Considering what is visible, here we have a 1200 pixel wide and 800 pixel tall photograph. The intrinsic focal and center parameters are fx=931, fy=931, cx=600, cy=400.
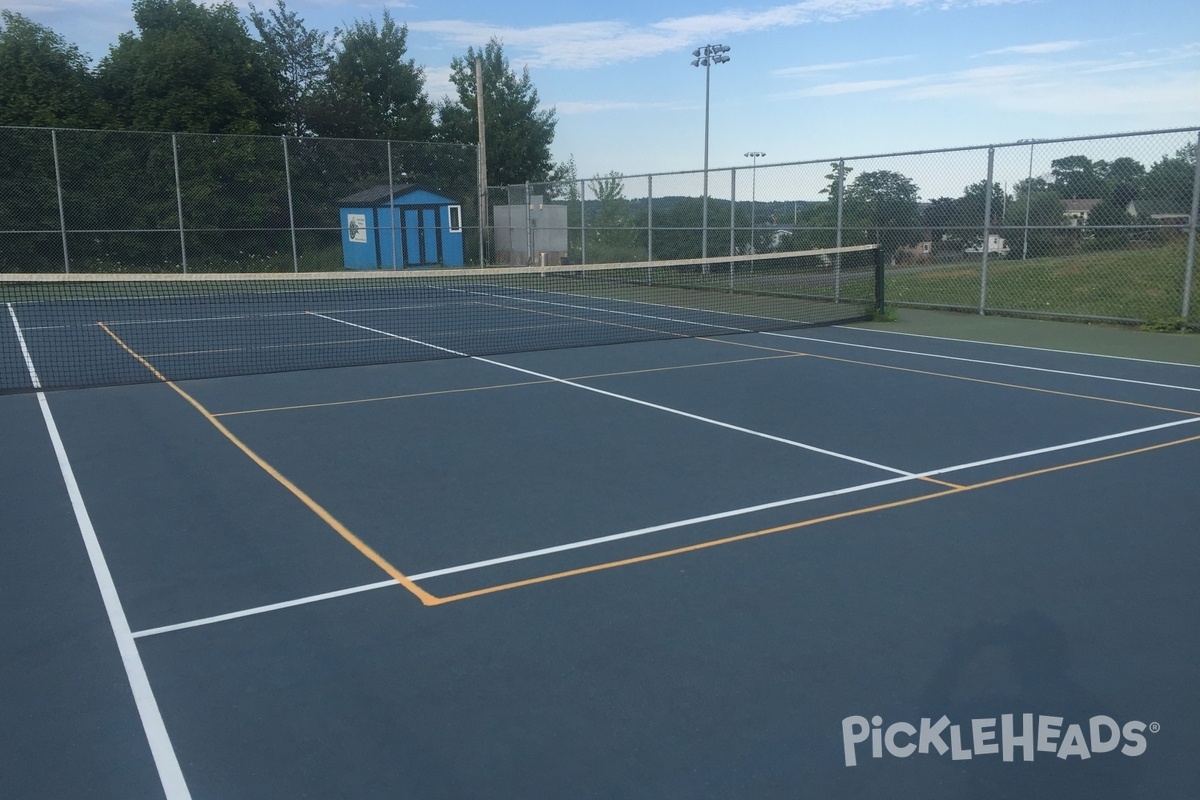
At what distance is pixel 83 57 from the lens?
3066cm

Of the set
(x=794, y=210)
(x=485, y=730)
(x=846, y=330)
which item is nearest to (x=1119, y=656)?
(x=485, y=730)

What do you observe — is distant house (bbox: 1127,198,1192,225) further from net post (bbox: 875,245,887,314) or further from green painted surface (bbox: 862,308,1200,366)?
net post (bbox: 875,245,887,314)

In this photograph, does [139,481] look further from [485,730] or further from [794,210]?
[794,210]

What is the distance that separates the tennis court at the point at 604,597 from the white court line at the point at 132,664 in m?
0.02

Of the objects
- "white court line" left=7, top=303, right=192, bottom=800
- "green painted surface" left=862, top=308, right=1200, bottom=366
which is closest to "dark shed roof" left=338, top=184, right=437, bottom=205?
"green painted surface" left=862, top=308, right=1200, bottom=366

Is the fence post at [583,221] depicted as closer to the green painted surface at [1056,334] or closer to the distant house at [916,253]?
the distant house at [916,253]

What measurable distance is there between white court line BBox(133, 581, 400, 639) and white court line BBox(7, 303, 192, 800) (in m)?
0.12

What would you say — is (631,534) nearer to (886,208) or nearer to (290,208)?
(886,208)

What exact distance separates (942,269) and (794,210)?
3871mm

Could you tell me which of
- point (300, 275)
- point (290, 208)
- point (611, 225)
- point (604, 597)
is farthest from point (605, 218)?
point (604, 597)

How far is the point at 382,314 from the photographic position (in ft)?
57.7

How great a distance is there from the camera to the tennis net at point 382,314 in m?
11.9

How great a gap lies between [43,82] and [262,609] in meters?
31.4

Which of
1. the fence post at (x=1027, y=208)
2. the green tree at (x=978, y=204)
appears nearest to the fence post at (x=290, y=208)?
the green tree at (x=978, y=204)
